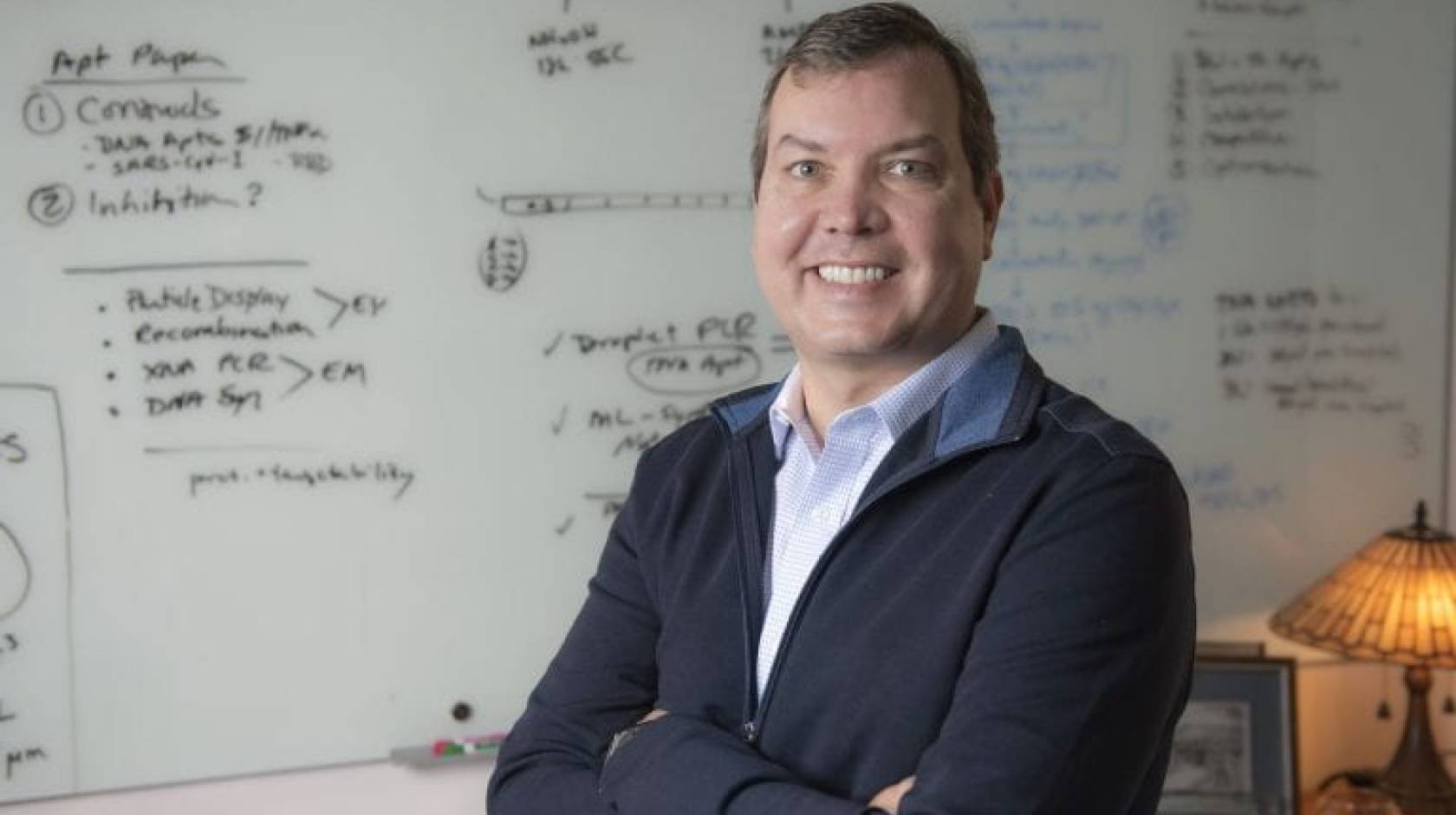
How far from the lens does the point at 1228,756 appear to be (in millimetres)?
2576

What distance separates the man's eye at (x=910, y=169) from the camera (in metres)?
1.34

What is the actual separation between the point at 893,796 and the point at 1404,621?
153cm

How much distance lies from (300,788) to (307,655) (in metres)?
0.21

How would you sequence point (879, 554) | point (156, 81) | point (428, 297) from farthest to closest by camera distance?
1. point (428, 297)
2. point (156, 81)
3. point (879, 554)

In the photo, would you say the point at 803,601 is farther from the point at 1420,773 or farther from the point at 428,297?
the point at 1420,773

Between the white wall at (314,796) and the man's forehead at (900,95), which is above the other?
the man's forehead at (900,95)

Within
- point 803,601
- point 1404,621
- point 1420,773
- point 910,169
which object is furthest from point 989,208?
point 1420,773

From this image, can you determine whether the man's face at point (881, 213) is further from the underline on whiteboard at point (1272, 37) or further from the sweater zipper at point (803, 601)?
the underline on whiteboard at point (1272, 37)

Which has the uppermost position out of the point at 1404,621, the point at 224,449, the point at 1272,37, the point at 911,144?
the point at 1272,37

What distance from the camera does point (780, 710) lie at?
1281 mm

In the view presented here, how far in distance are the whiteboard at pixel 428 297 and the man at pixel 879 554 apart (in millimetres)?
813

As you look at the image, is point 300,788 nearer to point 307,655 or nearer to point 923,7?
point 307,655

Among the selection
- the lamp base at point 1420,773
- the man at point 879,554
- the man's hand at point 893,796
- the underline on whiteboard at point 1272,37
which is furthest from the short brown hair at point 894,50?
the lamp base at point 1420,773

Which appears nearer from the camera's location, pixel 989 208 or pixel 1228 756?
pixel 989 208
